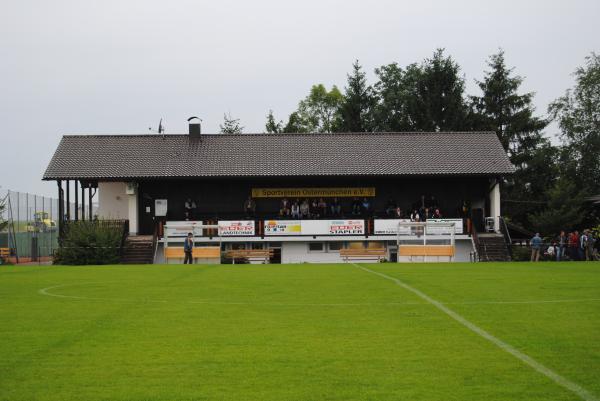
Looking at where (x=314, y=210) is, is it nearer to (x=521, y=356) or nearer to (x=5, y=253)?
(x=5, y=253)

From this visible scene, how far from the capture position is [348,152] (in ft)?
170

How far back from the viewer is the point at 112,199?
167 ft

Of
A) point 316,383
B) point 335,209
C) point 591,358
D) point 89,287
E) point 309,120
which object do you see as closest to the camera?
point 316,383

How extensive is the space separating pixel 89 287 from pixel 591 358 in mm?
14510

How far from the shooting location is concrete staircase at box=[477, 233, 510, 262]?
146 feet

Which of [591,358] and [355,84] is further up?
[355,84]

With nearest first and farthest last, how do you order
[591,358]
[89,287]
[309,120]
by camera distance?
[591,358] < [89,287] < [309,120]

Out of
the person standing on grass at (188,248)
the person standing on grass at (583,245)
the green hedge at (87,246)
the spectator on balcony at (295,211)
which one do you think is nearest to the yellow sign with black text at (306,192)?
the spectator on balcony at (295,211)

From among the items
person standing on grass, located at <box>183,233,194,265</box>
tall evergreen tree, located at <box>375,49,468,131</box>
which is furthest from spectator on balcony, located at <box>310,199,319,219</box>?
tall evergreen tree, located at <box>375,49,468,131</box>

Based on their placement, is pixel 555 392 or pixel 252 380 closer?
pixel 555 392

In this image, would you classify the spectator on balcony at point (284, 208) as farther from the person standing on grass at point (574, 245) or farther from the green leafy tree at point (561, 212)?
the green leafy tree at point (561, 212)

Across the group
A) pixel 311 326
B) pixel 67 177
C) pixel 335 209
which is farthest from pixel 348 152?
pixel 311 326

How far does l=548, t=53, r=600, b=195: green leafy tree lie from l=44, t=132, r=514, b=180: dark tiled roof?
21.2 metres

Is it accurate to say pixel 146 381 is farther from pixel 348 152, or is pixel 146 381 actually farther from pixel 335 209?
pixel 348 152
